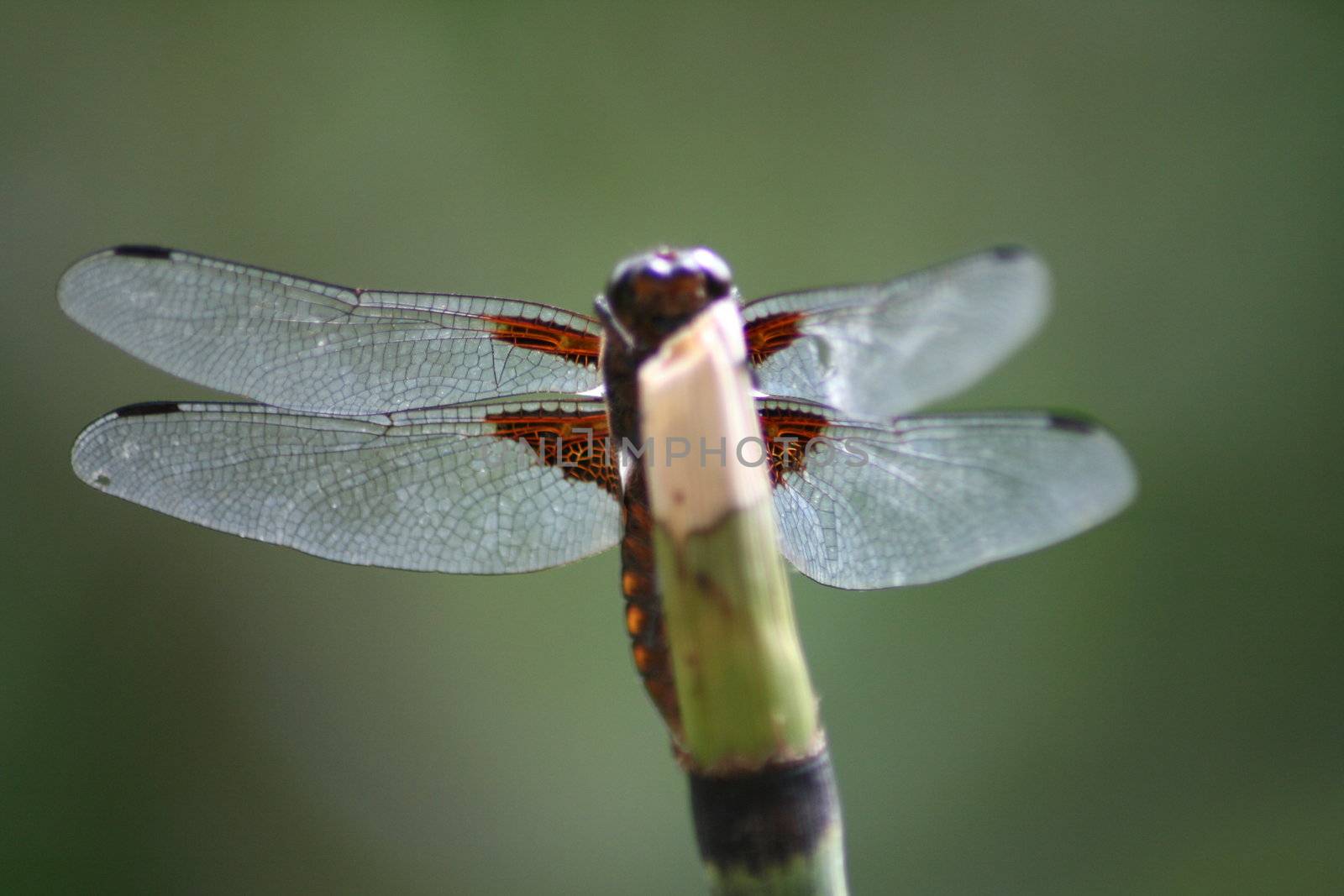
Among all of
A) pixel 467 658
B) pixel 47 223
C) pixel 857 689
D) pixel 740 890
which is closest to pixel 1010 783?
pixel 857 689

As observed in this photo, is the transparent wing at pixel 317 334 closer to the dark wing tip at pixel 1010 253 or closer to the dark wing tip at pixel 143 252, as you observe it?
the dark wing tip at pixel 143 252

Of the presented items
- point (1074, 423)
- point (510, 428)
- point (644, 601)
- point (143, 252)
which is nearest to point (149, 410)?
point (143, 252)

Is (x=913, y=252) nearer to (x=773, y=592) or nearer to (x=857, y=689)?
(x=857, y=689)

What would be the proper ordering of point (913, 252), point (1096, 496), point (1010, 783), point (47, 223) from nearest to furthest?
point (1096, 496)
point (1010, 783)
point (47, 223)
point (913, 252)

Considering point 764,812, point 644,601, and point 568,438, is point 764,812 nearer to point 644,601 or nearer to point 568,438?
point 644,601

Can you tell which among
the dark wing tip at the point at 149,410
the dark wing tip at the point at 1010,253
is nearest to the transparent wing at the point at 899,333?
the dark wing tip at the point at 1010,253

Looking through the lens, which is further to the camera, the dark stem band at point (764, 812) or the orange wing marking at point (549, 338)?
the orange wing marking at point (549, 338)

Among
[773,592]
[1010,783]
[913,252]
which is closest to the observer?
[773,592]
